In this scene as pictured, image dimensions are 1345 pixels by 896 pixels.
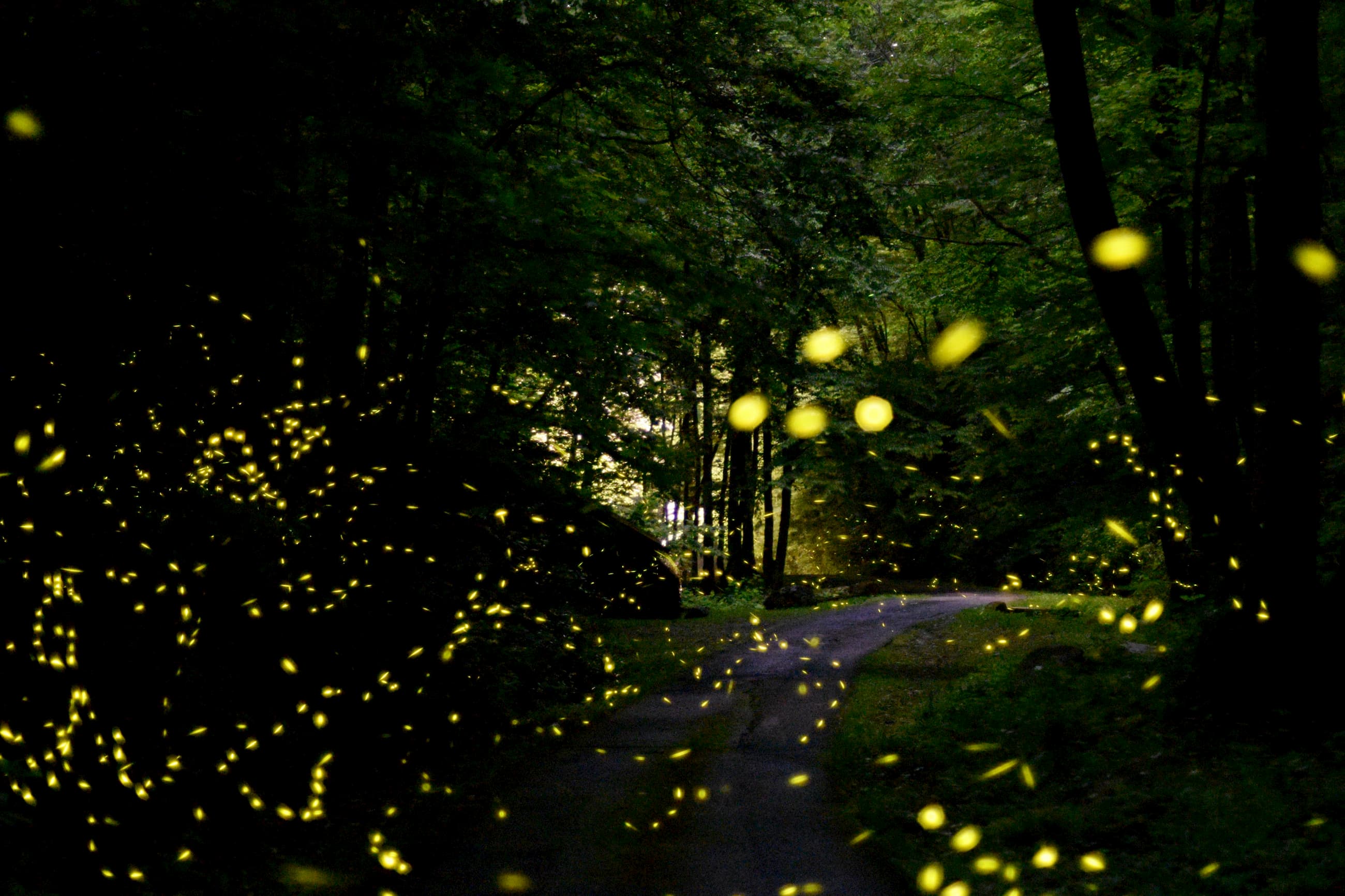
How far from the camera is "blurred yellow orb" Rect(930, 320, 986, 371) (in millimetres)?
16750

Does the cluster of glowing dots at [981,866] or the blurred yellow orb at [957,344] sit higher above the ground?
the blurred yellow orb at [957,344]

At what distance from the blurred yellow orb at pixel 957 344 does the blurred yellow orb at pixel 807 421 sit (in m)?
4.14

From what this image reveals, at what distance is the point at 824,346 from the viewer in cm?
2125

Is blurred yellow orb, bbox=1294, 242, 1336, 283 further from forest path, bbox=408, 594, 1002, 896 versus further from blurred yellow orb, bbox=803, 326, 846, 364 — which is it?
blurred yellow orb, bbox=803, 326, 846, 364

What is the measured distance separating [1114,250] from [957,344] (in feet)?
52.3

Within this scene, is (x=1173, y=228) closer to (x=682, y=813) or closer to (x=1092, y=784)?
(x=1092, y=784)

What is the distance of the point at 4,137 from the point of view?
5.13 meters

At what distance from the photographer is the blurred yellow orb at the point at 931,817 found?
7395 millimetres

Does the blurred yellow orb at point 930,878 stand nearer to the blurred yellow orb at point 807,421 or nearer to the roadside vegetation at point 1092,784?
the roadside vegetation at point 1092,784

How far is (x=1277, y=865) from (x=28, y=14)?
888 centimetres

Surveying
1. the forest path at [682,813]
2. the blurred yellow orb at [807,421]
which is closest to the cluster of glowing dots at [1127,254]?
the forest path at [682,813]

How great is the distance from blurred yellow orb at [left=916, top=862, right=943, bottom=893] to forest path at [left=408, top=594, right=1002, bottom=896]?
28 cm

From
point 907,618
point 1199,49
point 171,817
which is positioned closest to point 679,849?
Answer: point 171,817

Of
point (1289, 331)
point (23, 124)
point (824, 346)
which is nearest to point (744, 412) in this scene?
point (824, 346)
